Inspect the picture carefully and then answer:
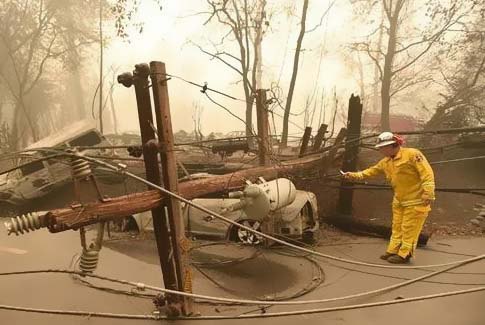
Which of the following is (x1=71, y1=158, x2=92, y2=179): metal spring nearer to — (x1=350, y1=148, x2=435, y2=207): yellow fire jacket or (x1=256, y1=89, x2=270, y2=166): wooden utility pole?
(x1=256, y1=89, x2=270, y2=166): wooden utility pole

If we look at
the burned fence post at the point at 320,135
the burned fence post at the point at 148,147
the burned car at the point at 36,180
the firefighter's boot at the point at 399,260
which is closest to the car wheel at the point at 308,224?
the firefighter's boot at the point at 399,260

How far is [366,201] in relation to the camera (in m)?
11.5

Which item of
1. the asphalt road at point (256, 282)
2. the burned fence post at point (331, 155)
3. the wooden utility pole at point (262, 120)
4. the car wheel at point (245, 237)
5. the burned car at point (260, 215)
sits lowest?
the asphalt road at point (256, 282)

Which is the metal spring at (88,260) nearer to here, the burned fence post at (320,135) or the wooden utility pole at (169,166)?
the wooden utility pole at (169,166)

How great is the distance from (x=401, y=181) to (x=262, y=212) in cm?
257

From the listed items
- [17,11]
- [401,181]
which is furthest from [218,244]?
[17,11]

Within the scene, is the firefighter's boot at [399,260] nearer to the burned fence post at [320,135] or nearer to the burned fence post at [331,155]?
the burned fence post at [331,155]

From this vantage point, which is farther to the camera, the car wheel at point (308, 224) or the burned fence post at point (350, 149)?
→ the burned fence post at point (350, 149)

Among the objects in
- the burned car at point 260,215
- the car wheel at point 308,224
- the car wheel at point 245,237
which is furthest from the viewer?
the car wheel at point 308,224

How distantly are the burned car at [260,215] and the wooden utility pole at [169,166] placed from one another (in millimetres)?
1048

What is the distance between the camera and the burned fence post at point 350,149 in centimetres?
983

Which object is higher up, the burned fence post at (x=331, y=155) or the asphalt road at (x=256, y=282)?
the burned fence post at (x=331, y=155)

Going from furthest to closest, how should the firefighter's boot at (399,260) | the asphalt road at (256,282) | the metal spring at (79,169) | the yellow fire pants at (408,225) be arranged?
the firefighter's boot at (399,260), the yellow fire pants at (408,225), the asphalt road at (256,282), the metal spring at (79,169)

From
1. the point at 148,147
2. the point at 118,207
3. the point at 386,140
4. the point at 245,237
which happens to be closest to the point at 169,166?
the point at 148,147
